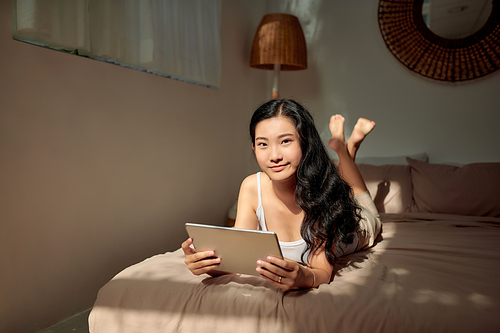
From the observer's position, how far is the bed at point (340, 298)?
100cm

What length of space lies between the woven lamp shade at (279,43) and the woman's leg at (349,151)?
87cm

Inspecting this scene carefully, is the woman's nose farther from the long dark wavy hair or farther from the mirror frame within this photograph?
the mirror frame

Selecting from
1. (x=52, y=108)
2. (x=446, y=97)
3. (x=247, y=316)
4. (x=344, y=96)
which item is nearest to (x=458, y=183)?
(x=446, y=97)

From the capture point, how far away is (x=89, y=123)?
70.2 inches

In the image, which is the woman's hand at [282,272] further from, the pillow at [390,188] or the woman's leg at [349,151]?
the pillow at [390,188]

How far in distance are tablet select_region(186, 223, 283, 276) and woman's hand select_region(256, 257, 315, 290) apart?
0.02 m

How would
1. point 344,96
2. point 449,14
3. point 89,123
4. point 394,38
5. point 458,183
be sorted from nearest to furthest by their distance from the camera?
point 89,123 < point 458,183 < point 449,14 < point 394,38 < point 344,96

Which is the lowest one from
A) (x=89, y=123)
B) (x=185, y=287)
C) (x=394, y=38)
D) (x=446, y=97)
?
(x=185, y=287)

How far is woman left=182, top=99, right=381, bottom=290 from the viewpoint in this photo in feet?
4.02

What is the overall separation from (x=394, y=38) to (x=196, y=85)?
1.68 m

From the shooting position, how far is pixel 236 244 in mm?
1018

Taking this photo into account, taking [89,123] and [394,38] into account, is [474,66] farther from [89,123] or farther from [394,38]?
[89,123]

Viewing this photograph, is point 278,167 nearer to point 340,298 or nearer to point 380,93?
point 340,298

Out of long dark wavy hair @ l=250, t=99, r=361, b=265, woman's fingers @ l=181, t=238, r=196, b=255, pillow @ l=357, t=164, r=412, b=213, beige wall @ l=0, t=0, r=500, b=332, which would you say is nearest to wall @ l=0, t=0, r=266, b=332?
beige wall @ l=0, t=0, r=500, b=332
